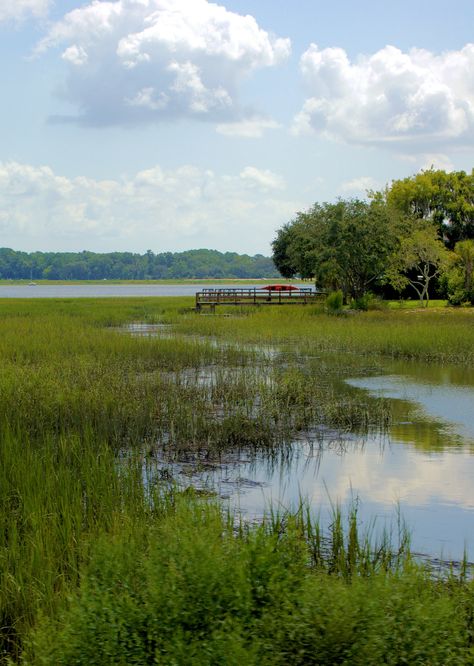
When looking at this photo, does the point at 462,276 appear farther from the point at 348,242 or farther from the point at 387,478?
the point at 387,478

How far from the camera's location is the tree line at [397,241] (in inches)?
1982

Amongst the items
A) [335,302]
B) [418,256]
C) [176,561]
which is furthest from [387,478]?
[418,256]

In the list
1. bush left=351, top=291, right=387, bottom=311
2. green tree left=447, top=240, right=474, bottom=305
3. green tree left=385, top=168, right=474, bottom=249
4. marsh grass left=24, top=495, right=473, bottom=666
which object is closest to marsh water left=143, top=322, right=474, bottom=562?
marsh grass left=24, top=495, right=473, bottom=666

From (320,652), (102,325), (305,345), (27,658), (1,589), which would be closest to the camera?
(320,652)

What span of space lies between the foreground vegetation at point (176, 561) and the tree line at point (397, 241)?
33905 mm

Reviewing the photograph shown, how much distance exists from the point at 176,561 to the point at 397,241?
51353 mm

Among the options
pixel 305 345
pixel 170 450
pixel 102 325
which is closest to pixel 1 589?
pixel 170 450

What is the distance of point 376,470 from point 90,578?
747 centimetres

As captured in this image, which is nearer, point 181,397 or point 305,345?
point 181,397

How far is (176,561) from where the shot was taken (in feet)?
19.6

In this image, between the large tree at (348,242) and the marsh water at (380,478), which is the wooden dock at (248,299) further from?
the marsh water at (380,478)

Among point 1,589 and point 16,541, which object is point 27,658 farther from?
point 16,541

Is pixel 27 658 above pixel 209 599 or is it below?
below

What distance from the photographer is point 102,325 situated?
40.3 meters
